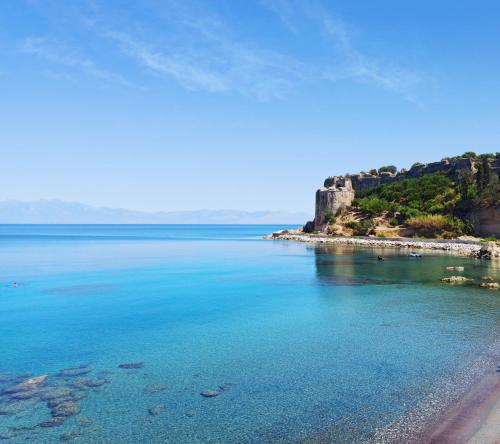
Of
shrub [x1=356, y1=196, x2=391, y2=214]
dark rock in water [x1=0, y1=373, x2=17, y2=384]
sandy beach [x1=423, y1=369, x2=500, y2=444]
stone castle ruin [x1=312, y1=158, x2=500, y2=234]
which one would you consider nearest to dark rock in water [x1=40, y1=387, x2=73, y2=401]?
dark rock in water [x1=0, y1=373, x2=17, y2=384]

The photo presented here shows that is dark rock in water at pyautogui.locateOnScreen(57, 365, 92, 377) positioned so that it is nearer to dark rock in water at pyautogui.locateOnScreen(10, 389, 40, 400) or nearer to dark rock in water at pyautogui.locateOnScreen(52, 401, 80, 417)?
dark rock in water at pyautogui.locateOnScreen(10, 389, 40, 400)

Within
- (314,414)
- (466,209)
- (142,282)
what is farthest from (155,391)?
(466,209)

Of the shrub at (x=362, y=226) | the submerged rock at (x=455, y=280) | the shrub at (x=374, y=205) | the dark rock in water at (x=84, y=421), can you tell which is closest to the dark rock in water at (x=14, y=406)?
the dark rock in water at (x=84, y=421)

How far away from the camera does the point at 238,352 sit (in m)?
13.5

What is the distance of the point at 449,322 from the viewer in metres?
16.7

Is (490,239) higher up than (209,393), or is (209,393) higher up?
(490,239)

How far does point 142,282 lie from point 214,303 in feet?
30.7

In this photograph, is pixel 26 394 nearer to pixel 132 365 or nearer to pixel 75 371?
pixel 75 371

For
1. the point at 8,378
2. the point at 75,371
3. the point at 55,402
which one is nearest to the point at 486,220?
the point at 75,371

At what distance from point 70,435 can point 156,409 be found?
1751mm

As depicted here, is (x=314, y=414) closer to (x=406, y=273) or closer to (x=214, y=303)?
(x=214, y=303)

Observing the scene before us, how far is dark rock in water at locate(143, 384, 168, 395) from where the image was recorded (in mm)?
10266

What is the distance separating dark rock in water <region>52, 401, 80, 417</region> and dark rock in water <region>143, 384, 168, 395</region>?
1535 millimetres

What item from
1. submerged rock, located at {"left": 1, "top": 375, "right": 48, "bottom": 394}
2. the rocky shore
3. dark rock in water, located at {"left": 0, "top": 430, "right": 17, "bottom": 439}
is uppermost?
the rocky shore
